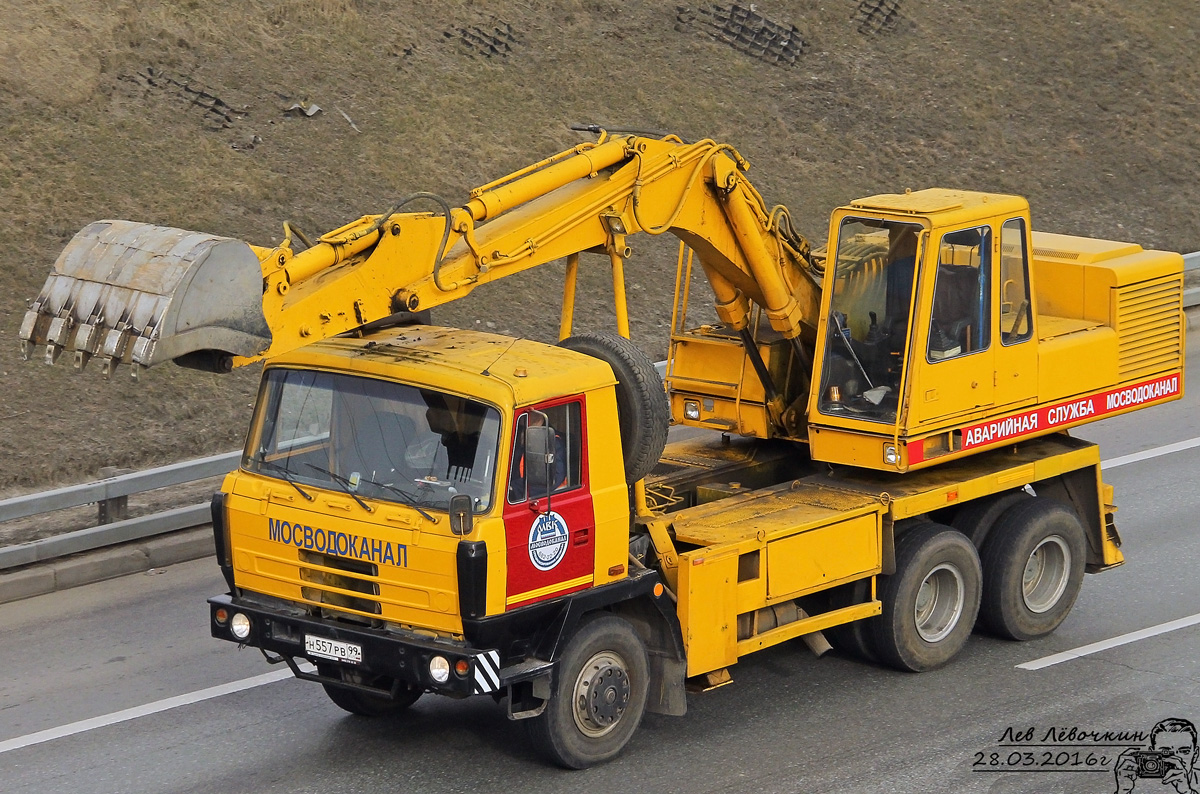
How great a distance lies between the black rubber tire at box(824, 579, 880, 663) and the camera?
10.3 meters

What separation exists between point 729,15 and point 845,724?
1729 centimetres

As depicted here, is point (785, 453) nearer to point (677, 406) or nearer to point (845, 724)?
point (677, 406)

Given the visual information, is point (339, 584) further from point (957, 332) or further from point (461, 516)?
point (957, 332)

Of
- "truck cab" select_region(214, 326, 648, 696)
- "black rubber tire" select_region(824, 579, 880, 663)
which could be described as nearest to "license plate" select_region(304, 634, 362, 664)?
"truck cab" select_region(214, 326, 648, 696)

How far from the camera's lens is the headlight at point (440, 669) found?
8.28 m

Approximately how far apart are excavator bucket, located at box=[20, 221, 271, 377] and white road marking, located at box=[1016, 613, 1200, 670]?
5.99 meters

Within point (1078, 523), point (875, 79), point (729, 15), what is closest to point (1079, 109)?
point (875, 79)

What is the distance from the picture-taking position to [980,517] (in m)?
11.2

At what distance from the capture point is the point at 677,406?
38.1 ft

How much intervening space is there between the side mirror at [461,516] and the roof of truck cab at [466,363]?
584 mm

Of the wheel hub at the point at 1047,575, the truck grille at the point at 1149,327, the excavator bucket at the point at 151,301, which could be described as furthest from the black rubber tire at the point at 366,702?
the truck grille at the point at 1149,327

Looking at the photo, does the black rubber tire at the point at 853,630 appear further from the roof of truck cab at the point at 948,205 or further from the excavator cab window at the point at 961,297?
the roof of truck cab at the point at 948,205

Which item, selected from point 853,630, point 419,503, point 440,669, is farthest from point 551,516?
point 853,630

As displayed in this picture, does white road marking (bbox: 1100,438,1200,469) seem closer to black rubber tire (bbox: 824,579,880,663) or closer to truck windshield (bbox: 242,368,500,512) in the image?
black rubber tire (bbox: 824,579,880,663)
